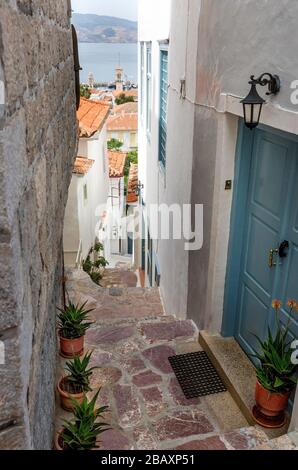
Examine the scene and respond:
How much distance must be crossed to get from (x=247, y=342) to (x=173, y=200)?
123 inches

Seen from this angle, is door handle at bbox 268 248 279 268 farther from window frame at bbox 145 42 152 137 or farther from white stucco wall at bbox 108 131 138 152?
white stucco wall at bbox 108 131 138 152

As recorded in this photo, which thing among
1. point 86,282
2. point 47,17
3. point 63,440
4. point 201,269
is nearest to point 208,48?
point 47,17

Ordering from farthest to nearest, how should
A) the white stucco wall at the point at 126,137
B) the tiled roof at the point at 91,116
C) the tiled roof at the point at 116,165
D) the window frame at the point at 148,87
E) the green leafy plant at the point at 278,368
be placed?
the white stucco wall at the point at 126,137
the tiled roof at the point at 116,165
the tiled roof at the point at 91,116
the window frame at the point at 148,87
the green leafy plant at the point at 278,368

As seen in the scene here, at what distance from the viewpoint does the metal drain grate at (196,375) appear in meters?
3.78

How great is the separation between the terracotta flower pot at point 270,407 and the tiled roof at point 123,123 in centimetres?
3558

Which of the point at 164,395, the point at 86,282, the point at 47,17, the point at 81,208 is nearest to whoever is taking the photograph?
the point at 47,17

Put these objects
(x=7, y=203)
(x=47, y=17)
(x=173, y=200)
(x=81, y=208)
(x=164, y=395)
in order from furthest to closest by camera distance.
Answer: (x=81, y=208) → (x=173, y=200) → (x=164, y=395) → (x=47, y=17) → (x=7, y=203)

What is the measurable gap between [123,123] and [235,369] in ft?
116

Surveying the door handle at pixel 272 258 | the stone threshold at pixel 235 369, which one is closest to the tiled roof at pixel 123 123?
the stone threshold at pixel 235 369

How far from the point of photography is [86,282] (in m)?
8.23

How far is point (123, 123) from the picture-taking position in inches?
1463

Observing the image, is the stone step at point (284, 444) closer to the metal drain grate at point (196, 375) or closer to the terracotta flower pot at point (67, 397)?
the metal drain grate at point (196, 375)

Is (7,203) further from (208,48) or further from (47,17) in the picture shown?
(208,48)

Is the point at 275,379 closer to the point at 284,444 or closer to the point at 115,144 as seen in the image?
the point at 284,444
